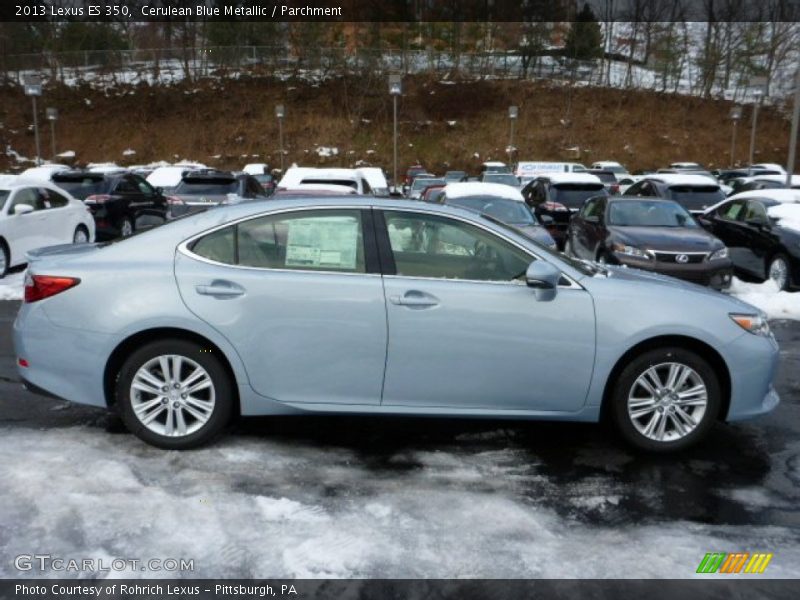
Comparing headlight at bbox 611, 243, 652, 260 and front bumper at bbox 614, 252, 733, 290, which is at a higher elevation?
headlight at bbox 611, 243, 652, 260

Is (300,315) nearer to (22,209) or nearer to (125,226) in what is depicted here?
(22,209)

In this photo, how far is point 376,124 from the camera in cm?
4919

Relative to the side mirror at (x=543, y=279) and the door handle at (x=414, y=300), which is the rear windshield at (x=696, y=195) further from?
the door handle at (x=414, y=300)

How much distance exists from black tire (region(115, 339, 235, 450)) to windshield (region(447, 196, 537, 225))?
25.5 ft

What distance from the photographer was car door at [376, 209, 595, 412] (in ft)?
14.1

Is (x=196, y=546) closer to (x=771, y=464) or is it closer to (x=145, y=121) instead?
(x=771, y=464)

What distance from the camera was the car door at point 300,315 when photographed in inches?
170

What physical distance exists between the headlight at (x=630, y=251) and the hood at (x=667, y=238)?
0.06 meters

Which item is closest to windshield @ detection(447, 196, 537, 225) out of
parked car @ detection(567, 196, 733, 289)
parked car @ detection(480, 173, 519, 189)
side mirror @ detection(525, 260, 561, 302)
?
parked car @ detection(567, 196, 733, 289)

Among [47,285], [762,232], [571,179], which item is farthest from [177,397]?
[571,179]

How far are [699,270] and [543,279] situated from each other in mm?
6468

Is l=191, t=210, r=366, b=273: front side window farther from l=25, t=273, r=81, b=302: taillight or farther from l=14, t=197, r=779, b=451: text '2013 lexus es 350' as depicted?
l=25, t=273, r=81, b=302: taillight

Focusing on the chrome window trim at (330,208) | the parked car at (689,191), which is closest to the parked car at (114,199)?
the parked car at (689,191)

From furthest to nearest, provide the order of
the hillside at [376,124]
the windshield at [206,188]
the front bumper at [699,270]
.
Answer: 1. the hillside at [376,124]
2. the windshield at [206,188]
3. the front bumper at [699,270]
